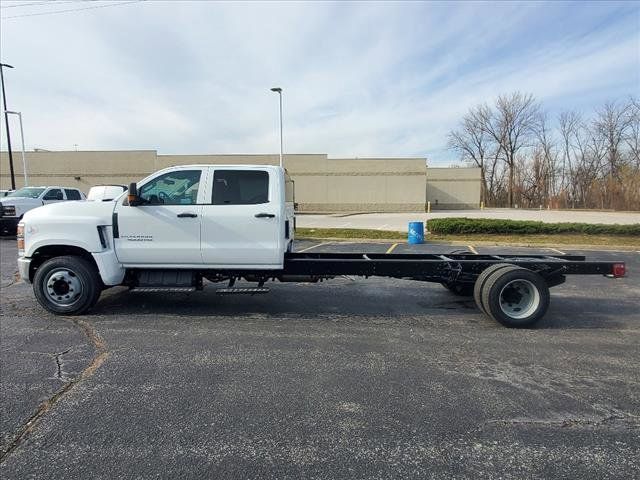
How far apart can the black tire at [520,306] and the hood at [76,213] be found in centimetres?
533

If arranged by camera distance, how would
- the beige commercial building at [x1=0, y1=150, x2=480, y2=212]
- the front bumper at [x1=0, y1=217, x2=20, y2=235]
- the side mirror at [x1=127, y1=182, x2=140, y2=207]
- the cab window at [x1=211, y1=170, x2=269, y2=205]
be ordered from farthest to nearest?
the beige commercial building at [x1=0, y1=150, x2=480, y2=212]
the front bumper at [x1=0, y1=217, x2=20, y2=235]
the cab window at [x1=211, y1=170, x2=269, y2=205]
the side mirror at [x1=127, y1=182, x2=140, y2=207]

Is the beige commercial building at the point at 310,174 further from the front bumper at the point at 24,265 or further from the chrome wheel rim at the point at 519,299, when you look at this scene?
the chrome wheel rim at the point at 519,299

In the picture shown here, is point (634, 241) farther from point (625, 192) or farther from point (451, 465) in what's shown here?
point (625, 192)

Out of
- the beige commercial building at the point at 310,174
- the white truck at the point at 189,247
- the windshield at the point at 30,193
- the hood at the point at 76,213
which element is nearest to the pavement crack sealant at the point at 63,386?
the white truck at the point at 189,247

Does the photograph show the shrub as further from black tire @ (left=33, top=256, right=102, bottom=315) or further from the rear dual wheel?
black tire @ (left=33, top=256, right=102, bottom=315)

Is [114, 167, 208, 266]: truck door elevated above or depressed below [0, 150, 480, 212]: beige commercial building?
below

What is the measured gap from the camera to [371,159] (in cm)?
4506

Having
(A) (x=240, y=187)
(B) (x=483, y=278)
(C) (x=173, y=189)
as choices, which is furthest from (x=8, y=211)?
(B) (x=483, y=278)

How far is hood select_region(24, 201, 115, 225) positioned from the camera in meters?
5.71

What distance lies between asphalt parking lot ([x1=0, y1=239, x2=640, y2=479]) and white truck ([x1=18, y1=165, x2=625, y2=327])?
0.53 m

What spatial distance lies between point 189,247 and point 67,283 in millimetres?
1813

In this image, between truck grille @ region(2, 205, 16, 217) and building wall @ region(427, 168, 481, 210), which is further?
building wall @ region(427, 168, 481, 210)

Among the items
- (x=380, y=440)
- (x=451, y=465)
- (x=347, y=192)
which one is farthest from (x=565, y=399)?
(x=347, y=192)

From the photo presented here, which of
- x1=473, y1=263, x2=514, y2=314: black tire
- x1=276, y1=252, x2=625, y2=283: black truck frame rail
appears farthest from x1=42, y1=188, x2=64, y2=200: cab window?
x1=473, y1=263, x2=514, y2=314: black tire
